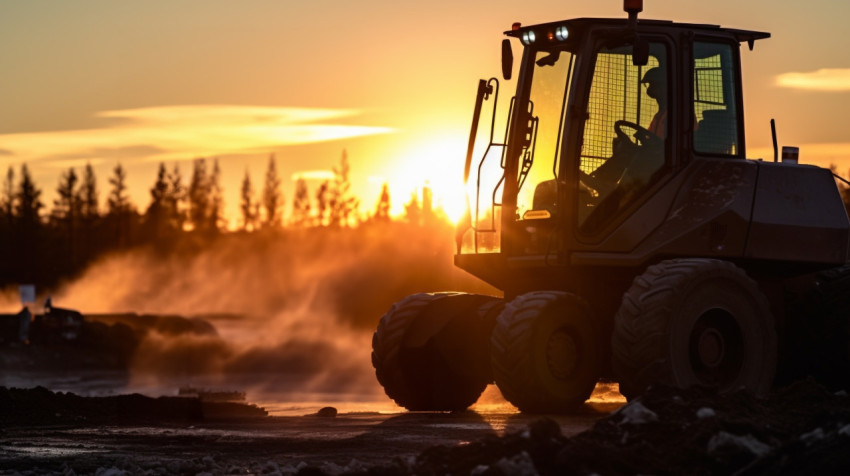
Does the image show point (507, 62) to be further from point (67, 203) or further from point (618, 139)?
point (67, 203)

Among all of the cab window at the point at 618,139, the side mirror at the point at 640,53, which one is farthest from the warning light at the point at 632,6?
the side mirror at the point at 640,53

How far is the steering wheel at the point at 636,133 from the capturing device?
15086 mm

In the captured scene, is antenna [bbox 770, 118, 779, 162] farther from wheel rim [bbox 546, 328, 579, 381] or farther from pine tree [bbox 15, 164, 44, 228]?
pine tree [bbox 15, 164, 44, 228]

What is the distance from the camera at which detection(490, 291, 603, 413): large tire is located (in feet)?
46.4

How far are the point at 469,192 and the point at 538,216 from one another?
1090 millimetres

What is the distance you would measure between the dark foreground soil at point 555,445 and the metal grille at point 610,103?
10.5ft

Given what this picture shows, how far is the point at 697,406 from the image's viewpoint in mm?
11430

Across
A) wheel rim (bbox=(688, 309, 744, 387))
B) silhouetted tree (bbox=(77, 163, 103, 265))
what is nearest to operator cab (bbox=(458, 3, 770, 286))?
wheel rim (bbox=(688, 309, 744, 387))

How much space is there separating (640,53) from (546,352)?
3257mm

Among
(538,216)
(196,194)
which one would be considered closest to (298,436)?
(538,216)

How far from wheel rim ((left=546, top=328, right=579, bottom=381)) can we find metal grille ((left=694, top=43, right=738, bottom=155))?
8.78 feet

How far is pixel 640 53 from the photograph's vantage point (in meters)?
14.4

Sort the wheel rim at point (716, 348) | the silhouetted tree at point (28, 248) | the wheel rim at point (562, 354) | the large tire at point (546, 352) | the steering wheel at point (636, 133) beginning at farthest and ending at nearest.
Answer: the silhouetted tree at point (28, 248) → the steering wheel at point (636, 133) → the wheel rim at point (562, 354) → the wheel rim at point (716, 348) → the large tire at point (546, 352)

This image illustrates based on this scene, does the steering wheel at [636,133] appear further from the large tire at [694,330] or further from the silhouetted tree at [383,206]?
the silhouetted tree at [383,206]
